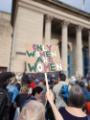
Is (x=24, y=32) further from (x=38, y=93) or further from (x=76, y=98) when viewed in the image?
(x=76, y=98)

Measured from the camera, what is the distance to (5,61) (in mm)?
31859

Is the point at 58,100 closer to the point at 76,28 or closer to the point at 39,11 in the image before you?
the point at 39,11

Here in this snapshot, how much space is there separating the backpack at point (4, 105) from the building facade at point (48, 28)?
830 inches

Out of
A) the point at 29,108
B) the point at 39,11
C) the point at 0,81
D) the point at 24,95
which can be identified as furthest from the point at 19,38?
the point at 29,108

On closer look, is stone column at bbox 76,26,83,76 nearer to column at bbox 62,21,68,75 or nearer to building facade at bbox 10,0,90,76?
building facade at bbox 10,0,90,76

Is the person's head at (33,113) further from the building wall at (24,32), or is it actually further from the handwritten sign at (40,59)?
the building wall at (24,32)

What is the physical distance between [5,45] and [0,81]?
28810 mm

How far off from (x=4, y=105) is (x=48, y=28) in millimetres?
27137

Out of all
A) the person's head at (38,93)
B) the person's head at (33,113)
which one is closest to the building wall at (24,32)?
the person's head at (38,93)

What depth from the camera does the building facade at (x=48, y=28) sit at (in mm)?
28453

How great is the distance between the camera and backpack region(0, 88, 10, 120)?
177 inches

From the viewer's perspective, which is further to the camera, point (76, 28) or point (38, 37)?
point (76, 28)

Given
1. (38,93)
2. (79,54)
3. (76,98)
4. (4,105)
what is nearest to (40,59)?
(38,93)

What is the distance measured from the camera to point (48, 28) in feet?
103
